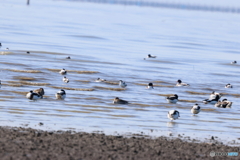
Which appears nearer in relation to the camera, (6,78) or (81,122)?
(81,122)

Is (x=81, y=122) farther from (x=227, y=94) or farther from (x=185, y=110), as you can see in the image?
(x=227, y=94)

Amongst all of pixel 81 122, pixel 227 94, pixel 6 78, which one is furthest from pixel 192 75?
pixel 81 122

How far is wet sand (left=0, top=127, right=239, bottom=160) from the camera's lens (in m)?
11.2

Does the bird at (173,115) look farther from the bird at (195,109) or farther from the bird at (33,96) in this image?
the bird at (33,96)

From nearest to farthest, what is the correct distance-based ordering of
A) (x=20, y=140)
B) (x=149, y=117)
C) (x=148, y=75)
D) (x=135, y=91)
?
1. (x=20, y=140)
2. (x=149, y=117)
3. (x=135, y=91)
4. (x=148, y=75)

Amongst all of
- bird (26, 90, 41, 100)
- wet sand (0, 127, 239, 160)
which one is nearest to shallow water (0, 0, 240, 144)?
bird (26, 90, 41, 100)

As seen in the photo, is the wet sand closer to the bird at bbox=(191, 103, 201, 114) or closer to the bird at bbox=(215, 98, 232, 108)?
the bird at bbox=(191, 103, 201, 114)

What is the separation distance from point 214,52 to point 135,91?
87.4 feet

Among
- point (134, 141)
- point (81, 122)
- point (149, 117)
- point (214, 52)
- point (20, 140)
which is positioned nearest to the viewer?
point (20, 140)

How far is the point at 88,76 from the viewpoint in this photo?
1153 inches

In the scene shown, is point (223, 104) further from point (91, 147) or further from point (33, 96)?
point (91, 147)

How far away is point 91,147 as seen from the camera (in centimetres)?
1205

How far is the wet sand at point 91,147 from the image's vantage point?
11.2 m

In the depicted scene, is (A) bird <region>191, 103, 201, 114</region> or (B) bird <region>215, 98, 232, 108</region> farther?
(B) bird <region>215, 98, 232, 108</region>
